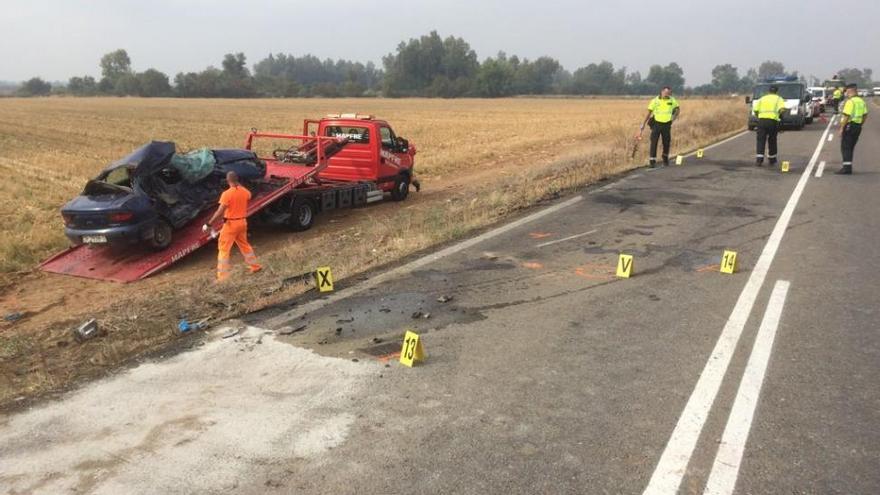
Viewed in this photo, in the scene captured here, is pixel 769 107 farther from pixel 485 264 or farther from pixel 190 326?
pixel 190 326

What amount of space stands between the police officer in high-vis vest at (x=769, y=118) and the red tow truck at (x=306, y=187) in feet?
27.0

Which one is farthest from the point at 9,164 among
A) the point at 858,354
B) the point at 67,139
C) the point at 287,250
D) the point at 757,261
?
the point at 858,354

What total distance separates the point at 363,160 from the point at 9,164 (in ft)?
45.9

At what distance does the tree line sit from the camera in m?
141

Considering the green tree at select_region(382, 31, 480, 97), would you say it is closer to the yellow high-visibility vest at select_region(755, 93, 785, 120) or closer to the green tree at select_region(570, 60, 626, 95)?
the green tree at select_region(570, 60, 626, 95)

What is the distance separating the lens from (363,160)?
14.2 meters

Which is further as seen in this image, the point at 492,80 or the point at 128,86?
the point at 128,86

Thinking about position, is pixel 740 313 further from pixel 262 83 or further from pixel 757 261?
pixel 262 83

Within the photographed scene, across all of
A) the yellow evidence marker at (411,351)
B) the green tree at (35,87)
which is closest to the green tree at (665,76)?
the green tree at (35,87)

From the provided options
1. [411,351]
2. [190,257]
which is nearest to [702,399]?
[411,351]

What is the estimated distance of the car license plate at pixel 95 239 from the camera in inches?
376

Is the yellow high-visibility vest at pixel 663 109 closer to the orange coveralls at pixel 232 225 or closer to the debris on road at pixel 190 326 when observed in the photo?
Answer: the orange coveralls at pixel 232 225

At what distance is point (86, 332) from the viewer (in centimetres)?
545

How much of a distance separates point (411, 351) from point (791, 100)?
93.4ft
